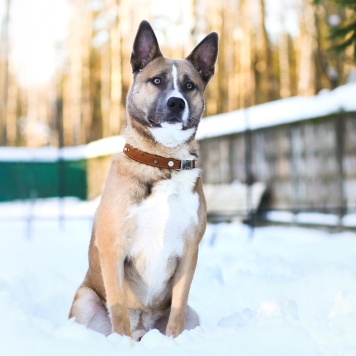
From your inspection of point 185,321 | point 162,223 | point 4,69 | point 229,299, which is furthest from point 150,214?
point 4,69

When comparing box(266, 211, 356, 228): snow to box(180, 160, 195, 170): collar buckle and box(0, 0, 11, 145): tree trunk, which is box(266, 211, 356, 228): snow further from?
box(0, 0, 11, 145): tree trunk

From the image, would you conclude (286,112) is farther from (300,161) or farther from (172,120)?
(172,120)

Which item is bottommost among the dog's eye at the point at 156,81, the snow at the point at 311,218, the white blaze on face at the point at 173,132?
the snow at the point at 311,218

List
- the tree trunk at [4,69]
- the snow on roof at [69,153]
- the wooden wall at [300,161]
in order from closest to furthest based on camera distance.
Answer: the wooden wall at [300,161]
the snow on roof at [69,153]
the tree trunk at [4,69]

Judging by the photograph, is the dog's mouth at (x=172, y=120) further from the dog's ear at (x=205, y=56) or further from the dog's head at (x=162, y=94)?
the dog's ear at (x=205, y=56)

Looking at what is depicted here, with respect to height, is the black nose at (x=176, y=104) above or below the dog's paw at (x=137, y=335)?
above

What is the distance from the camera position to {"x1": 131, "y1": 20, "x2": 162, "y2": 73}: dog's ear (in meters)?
3.55

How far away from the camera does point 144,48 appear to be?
3.61 m

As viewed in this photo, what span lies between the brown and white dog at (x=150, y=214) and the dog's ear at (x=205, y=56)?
0.45 ft

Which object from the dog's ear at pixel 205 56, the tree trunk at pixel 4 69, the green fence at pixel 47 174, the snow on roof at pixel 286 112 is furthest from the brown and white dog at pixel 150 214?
the tree trunk at pixel 4 69

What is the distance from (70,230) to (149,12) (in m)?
12.2

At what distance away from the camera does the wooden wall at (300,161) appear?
9.68m

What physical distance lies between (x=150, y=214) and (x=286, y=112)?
8.62 m

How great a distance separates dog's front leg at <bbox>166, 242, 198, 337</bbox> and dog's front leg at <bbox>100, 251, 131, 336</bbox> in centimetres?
27
